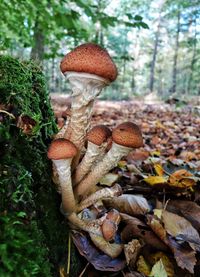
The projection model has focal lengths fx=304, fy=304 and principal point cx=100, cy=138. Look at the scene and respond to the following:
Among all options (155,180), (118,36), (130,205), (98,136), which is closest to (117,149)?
(98,136)

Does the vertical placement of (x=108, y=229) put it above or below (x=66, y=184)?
below

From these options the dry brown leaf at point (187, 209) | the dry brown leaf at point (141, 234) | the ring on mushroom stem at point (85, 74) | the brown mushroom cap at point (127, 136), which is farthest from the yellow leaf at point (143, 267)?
the ring on mushroom stem at point (85, 74)

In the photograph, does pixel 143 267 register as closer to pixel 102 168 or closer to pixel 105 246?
pixel 105 246

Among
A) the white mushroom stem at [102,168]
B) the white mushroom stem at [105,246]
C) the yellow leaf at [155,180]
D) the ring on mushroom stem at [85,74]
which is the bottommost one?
the white mushroom stem at [105,246]

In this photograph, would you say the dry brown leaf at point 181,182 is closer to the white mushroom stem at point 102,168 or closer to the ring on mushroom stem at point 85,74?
the white mushroom stem at point 102,168

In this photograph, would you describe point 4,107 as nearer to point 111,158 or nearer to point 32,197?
point 32,197

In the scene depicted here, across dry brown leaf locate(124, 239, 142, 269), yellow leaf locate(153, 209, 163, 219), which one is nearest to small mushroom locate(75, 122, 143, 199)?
dry brown leaf locate(124, 239, 142, 269)
